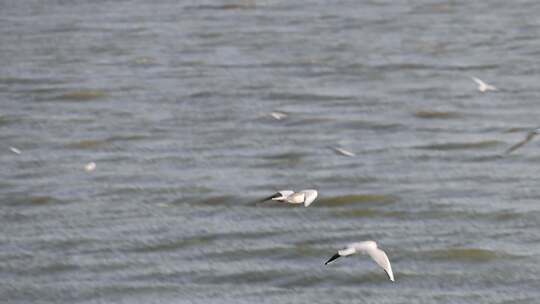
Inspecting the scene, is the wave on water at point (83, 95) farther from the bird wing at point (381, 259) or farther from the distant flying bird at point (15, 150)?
the bird wing at point (381, 259)

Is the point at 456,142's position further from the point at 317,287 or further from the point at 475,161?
the point at 317,287

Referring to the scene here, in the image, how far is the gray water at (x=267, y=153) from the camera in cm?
685

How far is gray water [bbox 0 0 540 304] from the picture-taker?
6852 millimetres

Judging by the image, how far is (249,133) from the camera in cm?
936

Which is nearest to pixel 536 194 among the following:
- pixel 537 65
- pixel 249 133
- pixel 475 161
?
pixel 475 161

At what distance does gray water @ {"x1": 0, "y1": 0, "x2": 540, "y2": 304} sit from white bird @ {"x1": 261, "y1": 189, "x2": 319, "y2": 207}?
62 mm

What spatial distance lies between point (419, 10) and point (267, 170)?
5.28 metres

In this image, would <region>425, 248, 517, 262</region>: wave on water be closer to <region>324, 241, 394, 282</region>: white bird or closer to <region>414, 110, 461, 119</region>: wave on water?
<region>324, 241, 394, 282</region>: white bird

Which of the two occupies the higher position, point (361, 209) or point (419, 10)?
point (361, 209)

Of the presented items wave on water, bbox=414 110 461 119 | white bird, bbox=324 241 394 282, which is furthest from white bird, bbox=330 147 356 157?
white bird, bbox=324 241 394 282

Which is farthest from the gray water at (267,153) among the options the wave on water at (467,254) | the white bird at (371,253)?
the white bird at (371,253)

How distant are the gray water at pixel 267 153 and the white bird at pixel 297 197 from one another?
6 cm

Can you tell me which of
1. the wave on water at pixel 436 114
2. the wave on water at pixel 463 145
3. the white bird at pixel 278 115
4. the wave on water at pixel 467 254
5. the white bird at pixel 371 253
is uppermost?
the white bird at pixel 371 253

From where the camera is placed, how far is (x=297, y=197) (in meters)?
7.64
